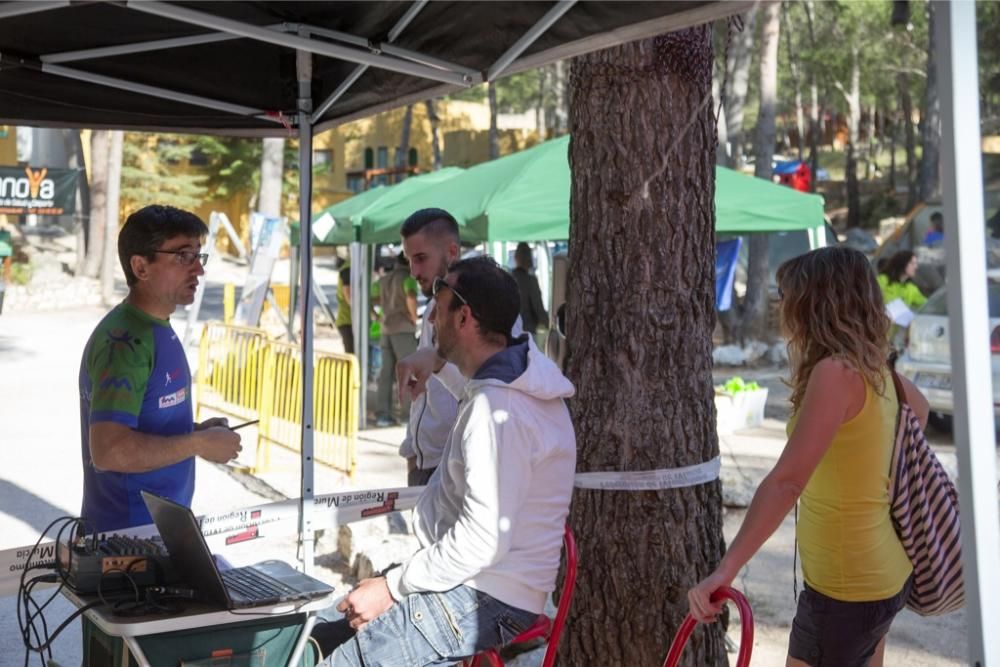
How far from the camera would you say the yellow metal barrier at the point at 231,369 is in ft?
34.6

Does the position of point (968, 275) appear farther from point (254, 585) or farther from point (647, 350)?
point (647, 350)

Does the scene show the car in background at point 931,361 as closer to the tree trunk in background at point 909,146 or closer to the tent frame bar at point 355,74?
the tent frame bar at point 355,74

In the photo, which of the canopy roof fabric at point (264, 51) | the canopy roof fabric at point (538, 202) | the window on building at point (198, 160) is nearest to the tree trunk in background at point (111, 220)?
the window on building at point (198, 160)

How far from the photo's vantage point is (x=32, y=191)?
27.0 meters

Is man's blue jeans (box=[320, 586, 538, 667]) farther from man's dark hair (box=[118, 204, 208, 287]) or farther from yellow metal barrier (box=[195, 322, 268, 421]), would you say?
yellow metal barrier (box=[195, 322, 268, 421])

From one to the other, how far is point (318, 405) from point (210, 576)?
259 inches

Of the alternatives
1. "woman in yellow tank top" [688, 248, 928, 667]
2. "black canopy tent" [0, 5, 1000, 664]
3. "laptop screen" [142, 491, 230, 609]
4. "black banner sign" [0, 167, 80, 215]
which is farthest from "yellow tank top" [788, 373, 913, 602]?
"black banner sign" [0, 167, 80, 215]

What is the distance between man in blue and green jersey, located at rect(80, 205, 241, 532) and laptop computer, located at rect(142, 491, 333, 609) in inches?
6.1

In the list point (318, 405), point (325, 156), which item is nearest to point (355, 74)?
point (318, 405)

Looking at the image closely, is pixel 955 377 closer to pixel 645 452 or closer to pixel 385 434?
pixel 645 452

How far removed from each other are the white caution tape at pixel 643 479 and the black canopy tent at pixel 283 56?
1.19m

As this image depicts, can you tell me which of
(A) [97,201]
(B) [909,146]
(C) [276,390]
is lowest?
(C) [276,390]

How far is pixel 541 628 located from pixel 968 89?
1.90m

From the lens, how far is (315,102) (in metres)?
4.88
